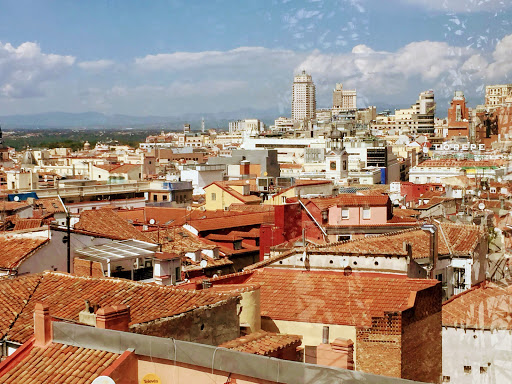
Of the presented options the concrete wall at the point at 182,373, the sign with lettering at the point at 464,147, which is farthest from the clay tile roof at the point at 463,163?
the concrete wall at the point at 182,373

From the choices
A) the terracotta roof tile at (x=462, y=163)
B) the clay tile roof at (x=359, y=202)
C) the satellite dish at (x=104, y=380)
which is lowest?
the terracotta roof tile at (x=462, y=163)

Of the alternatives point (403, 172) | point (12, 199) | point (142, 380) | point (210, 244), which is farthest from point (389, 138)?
point (142, 380)

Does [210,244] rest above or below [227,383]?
below

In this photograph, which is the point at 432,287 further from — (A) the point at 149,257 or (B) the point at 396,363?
(A) the point at 149,257

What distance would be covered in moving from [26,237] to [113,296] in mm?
3288

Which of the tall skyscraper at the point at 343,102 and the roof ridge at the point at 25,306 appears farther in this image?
the tall skyscraper at the point at 343,102

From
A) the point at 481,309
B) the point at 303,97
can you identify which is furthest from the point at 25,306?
the point at 303,97

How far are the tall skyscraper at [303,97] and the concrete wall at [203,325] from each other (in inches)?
1296

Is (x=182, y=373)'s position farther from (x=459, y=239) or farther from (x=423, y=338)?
(x=459, y=239)

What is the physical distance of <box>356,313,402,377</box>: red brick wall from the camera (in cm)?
452

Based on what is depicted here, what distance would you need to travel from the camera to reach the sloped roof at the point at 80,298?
440 centimetres

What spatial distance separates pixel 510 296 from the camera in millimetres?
6574

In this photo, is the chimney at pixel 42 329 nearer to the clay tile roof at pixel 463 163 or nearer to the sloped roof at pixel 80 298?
the sloped roof at pixel 80 298

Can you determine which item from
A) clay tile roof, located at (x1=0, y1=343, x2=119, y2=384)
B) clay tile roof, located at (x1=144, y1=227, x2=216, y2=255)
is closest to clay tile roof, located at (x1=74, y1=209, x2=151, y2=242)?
clay tile roof, located at (x1=144, y1=227, x2=216, y2=255)
